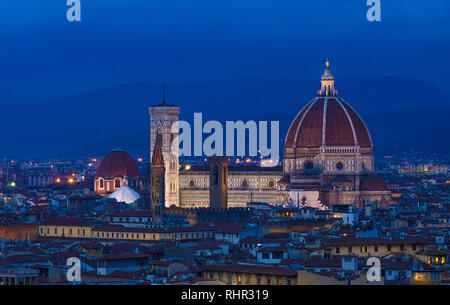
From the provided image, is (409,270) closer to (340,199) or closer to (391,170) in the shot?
(340,199)


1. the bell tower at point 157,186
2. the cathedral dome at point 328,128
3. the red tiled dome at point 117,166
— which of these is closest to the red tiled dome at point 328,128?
the cathedral dome at point 328,128

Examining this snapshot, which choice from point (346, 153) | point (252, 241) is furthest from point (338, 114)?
point (252, 241)

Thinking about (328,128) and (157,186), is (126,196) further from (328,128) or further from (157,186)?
(157,186)

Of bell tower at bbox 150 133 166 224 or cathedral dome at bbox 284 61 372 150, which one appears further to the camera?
cathedral dome at bbox 284 61 372 150

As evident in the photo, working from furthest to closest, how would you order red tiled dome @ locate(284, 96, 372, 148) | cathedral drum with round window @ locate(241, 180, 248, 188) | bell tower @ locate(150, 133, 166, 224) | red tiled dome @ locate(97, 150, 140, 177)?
1. red tiled dome @ locate(97, 150, 140, 177)
2. cathedral drum with round window @ locate(241, 180, 248, 188)
3. red tiled dome @ locate(284, 96, 372, 148)
4. bell tower @ locate(150, 133, 166, 224)

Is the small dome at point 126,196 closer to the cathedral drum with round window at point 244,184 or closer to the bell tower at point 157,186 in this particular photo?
the bell tower at point 157,186

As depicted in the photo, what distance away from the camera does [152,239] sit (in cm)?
6662

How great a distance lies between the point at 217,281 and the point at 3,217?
1568 inches

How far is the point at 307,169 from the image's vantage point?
10381 cm

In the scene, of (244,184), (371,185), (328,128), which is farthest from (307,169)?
(371,185)

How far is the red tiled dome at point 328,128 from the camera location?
340ft

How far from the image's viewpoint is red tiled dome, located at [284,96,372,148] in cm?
10362

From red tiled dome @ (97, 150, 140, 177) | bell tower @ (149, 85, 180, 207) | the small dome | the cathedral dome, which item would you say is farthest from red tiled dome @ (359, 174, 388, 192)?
red tiled dome @ (97, 150, 140, 177)

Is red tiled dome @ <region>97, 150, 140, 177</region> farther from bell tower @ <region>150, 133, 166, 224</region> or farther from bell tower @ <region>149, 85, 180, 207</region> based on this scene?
bell tower @ <region>150, 133, 166, 224</region>
